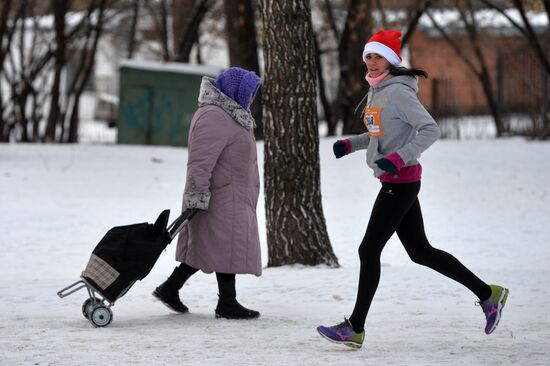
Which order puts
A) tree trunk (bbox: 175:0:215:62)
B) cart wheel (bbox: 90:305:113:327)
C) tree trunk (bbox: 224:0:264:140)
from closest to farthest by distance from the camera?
1. cart wheel (bbox: 90:305:113:327)
2. tree trunk (bbox: 224:0:264:140)
3. tree trunk (bbox: 175:0:215:62)

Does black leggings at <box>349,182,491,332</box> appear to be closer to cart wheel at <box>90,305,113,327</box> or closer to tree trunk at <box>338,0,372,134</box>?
cart wheel at <box>90,305,113,327</box>

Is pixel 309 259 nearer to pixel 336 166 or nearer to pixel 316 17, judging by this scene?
pixel 336 166

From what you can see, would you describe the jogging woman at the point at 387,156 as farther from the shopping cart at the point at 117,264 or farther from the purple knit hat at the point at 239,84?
the shopping cart at the point at 117,264

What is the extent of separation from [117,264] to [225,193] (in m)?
0.76

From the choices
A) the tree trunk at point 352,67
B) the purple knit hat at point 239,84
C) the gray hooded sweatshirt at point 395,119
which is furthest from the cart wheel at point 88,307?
the tree trunk at point 352,67

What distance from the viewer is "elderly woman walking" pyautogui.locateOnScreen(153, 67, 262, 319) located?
257 inches

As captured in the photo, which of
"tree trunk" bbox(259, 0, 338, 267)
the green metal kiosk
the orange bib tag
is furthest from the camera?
the green metal kiosk

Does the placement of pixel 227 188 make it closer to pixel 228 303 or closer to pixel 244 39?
pixel 228 303

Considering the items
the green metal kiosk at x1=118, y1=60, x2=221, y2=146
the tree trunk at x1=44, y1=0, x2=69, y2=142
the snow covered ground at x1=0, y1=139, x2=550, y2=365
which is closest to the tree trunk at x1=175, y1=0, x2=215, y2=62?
the green metal kiosk at x1=118, y1=60, x2=221, y2=146

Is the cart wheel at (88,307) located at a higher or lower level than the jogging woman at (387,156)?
lower

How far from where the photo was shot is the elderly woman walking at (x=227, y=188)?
6520mm

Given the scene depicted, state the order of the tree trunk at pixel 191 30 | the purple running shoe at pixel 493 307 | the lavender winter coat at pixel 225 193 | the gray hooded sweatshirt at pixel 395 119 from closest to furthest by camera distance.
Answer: the gray hooded sweatshirt at pixel 395 119 → the purple running shoe at pixel 493 307 → the lavender winter coat at pixel 225 193 → the tree trunk at pixel 191 30

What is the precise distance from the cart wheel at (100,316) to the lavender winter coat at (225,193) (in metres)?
0.60

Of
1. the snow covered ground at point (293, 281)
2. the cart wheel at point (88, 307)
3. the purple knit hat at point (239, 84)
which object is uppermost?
the purple knit hat at point (239, 84)
